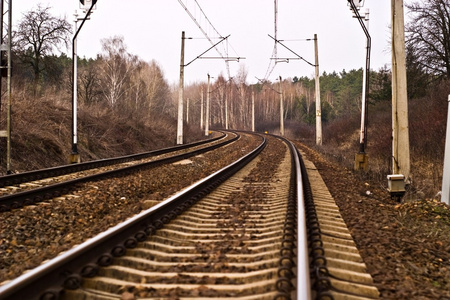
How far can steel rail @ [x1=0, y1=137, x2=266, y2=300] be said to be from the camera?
9.21ft

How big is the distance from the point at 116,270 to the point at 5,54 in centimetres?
1096

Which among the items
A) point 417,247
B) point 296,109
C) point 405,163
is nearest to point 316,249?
point 417,247

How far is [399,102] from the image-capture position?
8.88m

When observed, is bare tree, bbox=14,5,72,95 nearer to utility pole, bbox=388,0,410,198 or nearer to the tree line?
the tree line

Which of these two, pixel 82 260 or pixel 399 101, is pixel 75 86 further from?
pixel 82 260

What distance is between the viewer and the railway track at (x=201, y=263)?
9.97ft

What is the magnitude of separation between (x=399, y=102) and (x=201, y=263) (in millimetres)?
6764

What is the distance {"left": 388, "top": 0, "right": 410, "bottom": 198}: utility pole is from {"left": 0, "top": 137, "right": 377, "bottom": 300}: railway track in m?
3.72

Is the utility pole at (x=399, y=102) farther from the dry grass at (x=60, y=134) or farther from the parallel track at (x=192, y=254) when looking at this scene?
the dry grass at (x=60, y=134)

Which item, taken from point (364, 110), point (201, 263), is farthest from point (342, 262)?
point (364, 110)

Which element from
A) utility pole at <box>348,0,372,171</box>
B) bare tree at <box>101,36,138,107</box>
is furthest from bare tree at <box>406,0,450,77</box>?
bare tree at <box>101,36,138,107</box>

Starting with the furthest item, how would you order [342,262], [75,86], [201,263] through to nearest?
[75,86] → [342,262] → [201,263]

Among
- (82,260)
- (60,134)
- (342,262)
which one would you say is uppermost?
(60,134)

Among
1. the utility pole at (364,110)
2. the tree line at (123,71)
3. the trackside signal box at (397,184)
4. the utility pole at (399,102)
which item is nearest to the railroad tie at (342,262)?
the trackside signal box at (397,184)
